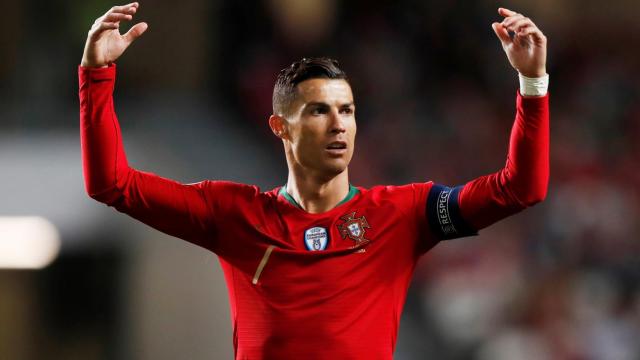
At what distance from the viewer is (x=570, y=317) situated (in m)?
6.63

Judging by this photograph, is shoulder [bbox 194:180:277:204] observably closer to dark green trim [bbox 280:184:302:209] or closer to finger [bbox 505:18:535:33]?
dark green trim [bbox 280:184:302:209]

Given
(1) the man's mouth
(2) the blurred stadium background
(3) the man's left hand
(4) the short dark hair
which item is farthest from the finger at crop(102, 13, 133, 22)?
(2) the blurred stadium background

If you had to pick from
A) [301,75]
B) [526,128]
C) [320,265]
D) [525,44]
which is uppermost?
[525,44]

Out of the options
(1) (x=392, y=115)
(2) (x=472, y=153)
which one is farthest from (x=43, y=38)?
(2) (x=472, y=153)

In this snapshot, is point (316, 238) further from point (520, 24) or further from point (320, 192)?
point (520, 24)

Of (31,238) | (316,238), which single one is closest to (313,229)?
(316,238)

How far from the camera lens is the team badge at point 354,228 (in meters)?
3.51

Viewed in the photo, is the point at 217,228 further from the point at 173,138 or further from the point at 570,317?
the point at 173,138

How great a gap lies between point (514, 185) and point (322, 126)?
0.73 meters

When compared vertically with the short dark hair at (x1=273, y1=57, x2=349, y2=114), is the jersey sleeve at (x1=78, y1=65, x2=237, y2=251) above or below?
below

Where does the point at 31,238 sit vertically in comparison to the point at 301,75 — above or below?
below

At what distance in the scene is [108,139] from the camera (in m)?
3.31

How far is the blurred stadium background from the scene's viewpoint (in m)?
6.75

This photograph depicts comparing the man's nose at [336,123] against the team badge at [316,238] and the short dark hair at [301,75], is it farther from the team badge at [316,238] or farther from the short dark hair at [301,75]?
the team badge at [316,238]
